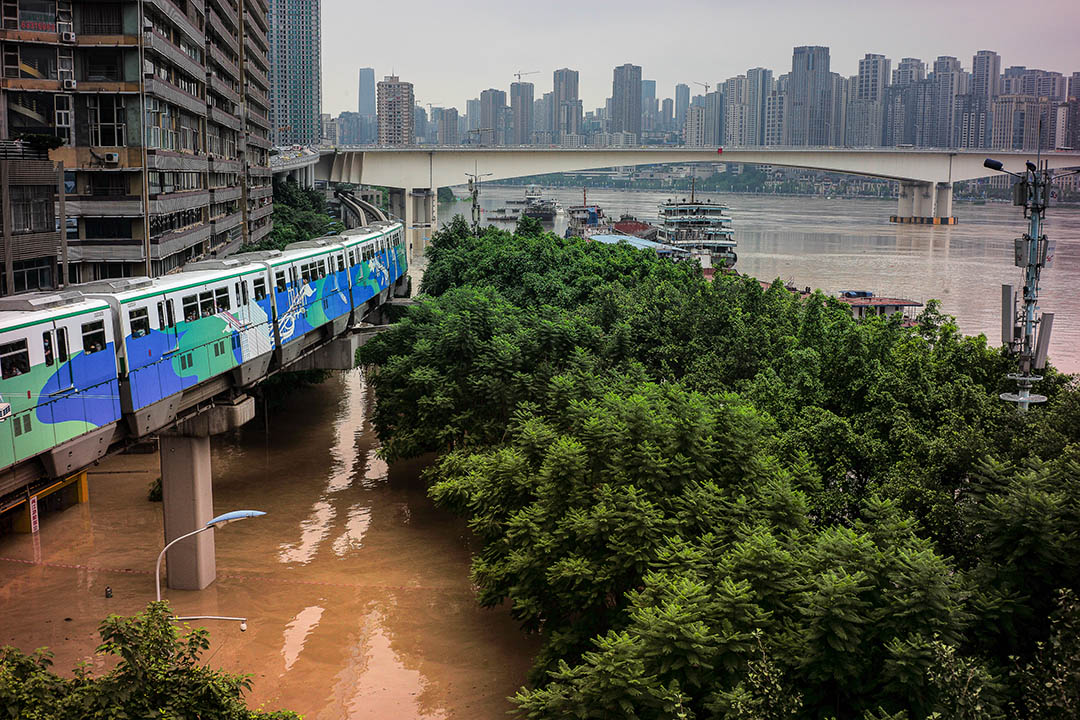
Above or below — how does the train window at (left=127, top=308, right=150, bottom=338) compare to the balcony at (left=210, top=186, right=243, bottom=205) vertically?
below

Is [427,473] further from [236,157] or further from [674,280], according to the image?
[236,157]

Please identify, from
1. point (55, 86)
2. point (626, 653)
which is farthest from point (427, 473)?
point (55, 86)

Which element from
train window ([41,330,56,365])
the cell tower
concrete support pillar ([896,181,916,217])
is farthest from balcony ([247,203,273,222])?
concrete support pillar ([896,181,916,217])

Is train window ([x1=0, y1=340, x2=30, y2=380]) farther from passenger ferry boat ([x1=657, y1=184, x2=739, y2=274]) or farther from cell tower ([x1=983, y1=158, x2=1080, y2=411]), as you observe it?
passenger ferry boat ([x1=657, y1=184, x2=739, y2=274])

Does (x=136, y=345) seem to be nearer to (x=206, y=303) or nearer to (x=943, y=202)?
(x=206, y=303)

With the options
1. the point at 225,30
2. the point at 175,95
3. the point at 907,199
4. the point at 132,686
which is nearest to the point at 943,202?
the point at 907,199
